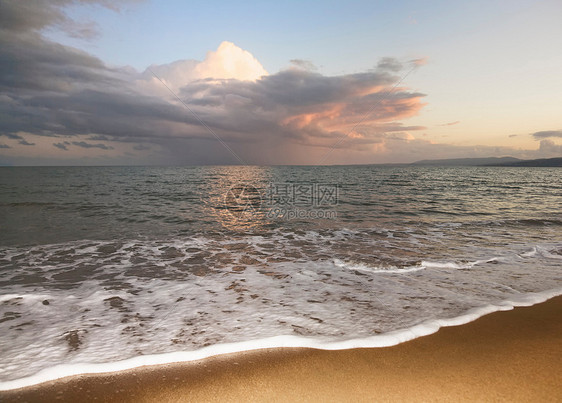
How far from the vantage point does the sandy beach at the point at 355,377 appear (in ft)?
8.13

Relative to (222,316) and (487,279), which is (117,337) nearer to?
(222,316)

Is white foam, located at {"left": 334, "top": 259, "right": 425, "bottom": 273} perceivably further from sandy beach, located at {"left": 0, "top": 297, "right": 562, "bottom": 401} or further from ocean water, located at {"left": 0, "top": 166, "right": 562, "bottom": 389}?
sandy beach, located at {"left": 0, "top": 297, "right": 562, "bottom": 401}

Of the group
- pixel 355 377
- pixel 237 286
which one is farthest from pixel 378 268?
pixel 355 377

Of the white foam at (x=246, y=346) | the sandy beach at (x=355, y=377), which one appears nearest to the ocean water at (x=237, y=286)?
the white foam at (x=246, y=346)

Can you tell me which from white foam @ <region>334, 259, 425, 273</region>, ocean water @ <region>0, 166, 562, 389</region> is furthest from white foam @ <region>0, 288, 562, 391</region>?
white foam @ <region>334, 259, 425, 273</region>

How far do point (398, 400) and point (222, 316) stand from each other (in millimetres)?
2574

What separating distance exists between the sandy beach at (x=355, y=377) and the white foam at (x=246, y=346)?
0.09 meters

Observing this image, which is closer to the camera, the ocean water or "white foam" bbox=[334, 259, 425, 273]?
the ocean water

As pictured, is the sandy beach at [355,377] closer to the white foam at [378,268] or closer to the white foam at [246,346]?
the white foam at [246,346]

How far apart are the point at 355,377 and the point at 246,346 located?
1.29 meters

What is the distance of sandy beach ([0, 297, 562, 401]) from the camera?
8.13ft

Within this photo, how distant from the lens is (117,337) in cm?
354

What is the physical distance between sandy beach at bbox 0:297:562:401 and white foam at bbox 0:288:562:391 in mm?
92

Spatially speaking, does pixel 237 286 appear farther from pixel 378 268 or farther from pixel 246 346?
pixel 378 268
